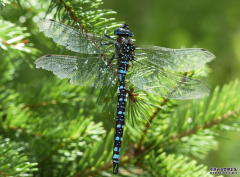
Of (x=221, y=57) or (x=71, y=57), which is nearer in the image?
(x=71, y=57)

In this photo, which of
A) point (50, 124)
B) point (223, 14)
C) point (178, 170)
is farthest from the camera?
point (223, 14)

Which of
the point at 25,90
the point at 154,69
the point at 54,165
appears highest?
the point at 154,69

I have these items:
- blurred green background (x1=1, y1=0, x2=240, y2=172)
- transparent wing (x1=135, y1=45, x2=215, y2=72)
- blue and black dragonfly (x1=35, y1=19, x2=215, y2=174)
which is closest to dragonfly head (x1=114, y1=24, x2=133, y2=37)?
blue and black dragonfly (x1=35, y1=19, x2=215, y2=174)

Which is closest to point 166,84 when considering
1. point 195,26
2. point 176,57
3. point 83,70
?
point 176,57

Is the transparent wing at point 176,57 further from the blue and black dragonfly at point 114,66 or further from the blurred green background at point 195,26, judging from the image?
the blurred green background at point 195,26

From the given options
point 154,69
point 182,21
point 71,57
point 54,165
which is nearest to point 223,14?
point 182,21

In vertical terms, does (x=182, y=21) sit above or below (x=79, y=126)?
above

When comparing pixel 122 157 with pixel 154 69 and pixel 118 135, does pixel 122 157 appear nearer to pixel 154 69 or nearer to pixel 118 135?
pixel 118 135
